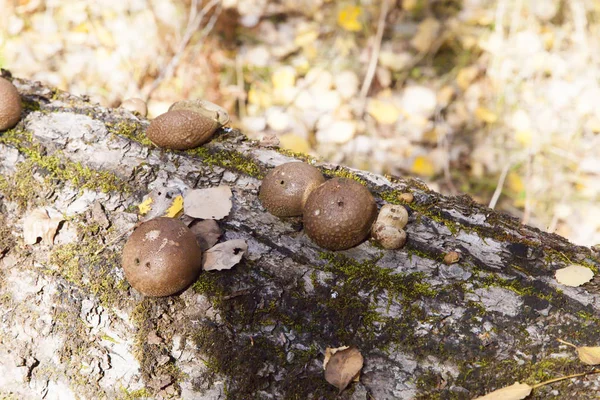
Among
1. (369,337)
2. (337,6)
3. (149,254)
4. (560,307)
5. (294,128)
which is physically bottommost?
(294,128)

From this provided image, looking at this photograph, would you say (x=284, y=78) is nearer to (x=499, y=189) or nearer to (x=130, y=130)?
(x=499, y=189)

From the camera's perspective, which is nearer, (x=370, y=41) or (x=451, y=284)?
(x=451, y=284)

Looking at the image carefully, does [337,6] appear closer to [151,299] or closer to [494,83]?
[494,83]

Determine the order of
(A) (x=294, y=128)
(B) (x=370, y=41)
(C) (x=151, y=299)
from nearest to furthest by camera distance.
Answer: (C) (x=151, y=299) < (A) (x=294, y=128) < (B) (x=370, y=41)

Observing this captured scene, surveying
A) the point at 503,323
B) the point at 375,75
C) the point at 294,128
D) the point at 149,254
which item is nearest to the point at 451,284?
the point at 503,323

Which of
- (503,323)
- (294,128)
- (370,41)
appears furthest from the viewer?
(370,41)

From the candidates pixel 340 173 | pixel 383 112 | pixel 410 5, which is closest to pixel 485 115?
pixel 383 112

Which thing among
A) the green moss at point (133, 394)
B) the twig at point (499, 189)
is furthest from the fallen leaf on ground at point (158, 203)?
the twig at point (499, 189)
